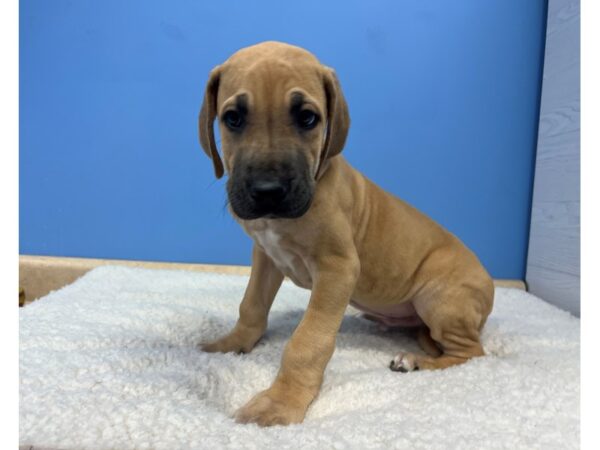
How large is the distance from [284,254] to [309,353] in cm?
51

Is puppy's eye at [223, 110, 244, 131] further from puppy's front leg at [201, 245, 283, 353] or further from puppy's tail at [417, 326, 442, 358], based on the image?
puppy's tail at [417, 326, 442, 358]

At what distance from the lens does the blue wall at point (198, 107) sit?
12.8 ft

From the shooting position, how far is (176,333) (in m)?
2.50

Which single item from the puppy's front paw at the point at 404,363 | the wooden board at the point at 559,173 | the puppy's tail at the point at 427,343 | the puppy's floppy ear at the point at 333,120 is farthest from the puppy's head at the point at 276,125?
the wooden board at the point at 559,173

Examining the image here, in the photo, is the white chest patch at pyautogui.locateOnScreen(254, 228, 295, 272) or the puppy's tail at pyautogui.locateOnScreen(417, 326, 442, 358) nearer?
the white chest patch at pyautogui.locateOnScreen(254, 228, 295, 272)

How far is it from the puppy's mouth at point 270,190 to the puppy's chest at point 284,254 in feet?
1.10

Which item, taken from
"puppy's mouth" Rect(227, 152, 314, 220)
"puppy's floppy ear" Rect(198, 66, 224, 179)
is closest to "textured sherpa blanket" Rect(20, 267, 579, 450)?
"puppy's mouth" Rect(227, 152, 314, 220)

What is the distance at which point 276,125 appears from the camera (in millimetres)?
1812

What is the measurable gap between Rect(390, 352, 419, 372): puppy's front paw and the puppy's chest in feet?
1.86

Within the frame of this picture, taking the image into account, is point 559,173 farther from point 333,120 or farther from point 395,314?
point 333,120

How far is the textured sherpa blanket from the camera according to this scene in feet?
4.64

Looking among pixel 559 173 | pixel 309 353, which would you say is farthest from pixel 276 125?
pixel 559 173

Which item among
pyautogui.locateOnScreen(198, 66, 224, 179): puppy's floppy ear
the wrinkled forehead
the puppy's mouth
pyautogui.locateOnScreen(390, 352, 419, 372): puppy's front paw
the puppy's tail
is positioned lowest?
the puppy's tail

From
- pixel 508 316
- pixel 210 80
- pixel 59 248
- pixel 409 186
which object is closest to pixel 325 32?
pixel 409 186
